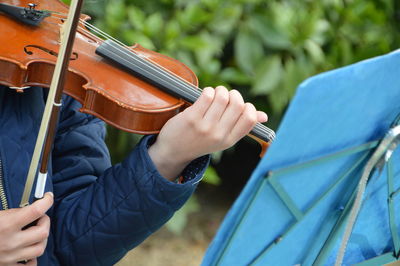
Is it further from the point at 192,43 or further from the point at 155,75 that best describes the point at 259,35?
the point at 155,75

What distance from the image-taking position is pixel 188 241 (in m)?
2.79

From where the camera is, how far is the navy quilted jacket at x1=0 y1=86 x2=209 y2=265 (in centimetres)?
113

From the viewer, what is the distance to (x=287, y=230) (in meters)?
1.00

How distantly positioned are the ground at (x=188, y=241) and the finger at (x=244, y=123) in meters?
1.57

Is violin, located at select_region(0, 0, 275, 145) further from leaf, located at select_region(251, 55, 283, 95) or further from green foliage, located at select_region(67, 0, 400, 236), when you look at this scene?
leaf, located at select_region(251, 55, 283, 95)

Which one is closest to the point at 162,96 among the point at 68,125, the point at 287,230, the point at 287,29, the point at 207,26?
the point at 68,125

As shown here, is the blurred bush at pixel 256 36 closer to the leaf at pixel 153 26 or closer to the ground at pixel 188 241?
the leaf at pixel 153 26

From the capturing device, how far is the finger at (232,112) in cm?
108

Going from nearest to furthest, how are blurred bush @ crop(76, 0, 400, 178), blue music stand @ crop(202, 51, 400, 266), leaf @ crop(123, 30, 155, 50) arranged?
1. blue music stand @ crop(202, 51, 400, 266)
2. leaf @ crop(123, 30, 155, 50)
3. blurred bush @ crop(76, 0, 400, 178)

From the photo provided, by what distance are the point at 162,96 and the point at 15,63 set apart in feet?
0.86

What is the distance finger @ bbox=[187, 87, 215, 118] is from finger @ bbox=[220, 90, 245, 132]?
3 cm

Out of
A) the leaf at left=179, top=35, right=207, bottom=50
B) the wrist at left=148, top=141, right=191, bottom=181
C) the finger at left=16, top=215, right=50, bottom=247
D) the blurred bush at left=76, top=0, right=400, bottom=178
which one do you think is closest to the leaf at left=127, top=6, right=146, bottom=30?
the blurred bush at left=76, top=0, right=400, bottom=178

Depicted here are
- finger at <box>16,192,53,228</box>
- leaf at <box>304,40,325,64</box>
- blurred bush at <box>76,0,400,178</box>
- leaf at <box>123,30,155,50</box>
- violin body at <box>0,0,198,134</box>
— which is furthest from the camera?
leaf at <box>304,40,325,64</box>

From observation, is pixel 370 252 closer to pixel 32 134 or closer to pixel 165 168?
pixel 165 168
